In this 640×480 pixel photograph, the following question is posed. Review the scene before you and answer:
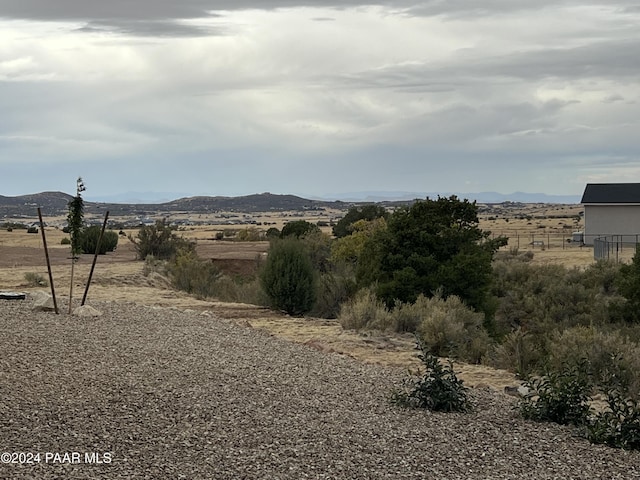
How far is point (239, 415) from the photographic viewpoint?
10.8 meters

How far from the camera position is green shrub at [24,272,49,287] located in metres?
28.3

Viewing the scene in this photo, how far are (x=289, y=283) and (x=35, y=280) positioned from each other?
29.7ft

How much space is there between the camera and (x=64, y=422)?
9922mm

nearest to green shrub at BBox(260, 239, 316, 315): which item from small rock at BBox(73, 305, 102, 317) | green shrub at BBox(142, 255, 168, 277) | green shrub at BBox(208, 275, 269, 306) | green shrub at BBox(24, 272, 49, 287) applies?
green shrub at BBox(208, 275, 269, 306)

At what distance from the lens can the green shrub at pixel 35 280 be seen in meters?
28.3

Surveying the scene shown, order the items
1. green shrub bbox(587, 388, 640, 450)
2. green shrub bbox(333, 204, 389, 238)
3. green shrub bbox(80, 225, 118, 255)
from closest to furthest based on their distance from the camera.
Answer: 1. green shrub bbox(587, 388, 640, 450)
2. green shrub bbox(80, 225, 118, 255)
3. green shrub bbox(333, 204, 389, 238)

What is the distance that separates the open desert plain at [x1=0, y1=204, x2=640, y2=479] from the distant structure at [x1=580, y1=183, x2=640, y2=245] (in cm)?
4361

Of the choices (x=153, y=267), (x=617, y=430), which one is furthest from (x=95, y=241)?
(x=617, y=430)

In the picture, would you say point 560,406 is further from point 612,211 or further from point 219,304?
point 612,211

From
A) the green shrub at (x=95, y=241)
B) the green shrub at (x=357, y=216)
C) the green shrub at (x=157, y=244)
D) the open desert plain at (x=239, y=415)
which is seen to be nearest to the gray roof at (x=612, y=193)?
the green shrub at (x=357, y=216)

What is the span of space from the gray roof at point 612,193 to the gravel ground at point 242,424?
155 ft

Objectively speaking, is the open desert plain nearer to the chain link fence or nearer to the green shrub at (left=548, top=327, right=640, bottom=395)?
the green shrub at (left=548, top=327, right=640, bottom=395)

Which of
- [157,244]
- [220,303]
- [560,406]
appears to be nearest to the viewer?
[560,406]

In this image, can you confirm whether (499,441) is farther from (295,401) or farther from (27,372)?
(27,372)
